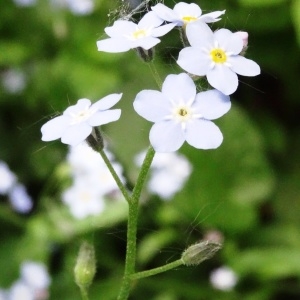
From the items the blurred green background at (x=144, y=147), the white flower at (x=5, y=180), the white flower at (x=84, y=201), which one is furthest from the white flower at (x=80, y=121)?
the white flower at (x=5, y=180)

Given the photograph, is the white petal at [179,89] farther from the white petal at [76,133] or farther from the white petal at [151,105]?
the white petal at [76,133]

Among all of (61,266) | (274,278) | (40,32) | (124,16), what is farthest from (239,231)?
(124,16)

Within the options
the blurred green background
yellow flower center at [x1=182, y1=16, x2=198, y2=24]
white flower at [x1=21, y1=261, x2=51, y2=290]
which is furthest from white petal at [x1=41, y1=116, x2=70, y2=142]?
white flower at [x1=21, y1=261, x2=51, y2=290]

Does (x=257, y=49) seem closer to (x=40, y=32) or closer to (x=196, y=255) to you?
(x=40, y=32)

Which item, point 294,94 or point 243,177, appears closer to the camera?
point 243,177

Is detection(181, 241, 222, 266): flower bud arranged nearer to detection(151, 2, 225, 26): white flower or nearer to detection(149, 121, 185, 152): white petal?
detection(149, 121, 185, 152): white petal

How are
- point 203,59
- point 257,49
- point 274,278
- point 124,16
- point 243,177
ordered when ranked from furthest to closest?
point 257,49 → point 243,177 → point 274,278 → point 124,16 → point 203,59
